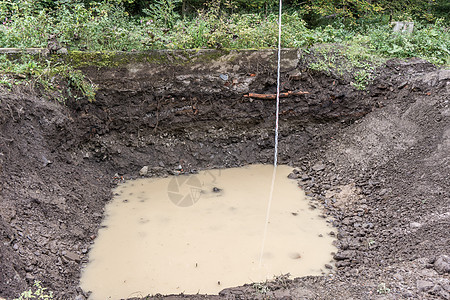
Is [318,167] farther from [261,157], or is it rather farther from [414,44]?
[414,44]

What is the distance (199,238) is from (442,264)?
2.64 meters

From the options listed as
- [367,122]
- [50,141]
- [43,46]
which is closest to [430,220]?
[367,122]

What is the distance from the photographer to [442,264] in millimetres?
3182

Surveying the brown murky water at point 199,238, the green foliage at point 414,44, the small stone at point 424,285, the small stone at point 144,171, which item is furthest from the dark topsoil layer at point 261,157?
the green foliage at point 414,44

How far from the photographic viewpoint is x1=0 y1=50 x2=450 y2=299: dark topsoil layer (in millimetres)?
3457

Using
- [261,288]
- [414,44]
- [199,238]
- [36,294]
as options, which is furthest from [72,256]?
[414,44]

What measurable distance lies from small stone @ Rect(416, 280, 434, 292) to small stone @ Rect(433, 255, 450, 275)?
22 cm

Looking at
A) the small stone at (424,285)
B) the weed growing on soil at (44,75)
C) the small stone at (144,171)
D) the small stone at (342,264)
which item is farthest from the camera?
the small stone at (144,171)

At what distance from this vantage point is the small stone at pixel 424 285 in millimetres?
2980

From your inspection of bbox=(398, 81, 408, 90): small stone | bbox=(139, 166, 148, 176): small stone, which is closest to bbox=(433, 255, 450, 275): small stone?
bbox=(398, 81, 408, 90): small stone

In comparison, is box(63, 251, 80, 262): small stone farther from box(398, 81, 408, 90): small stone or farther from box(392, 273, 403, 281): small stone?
box(398, 81, 408, 90): small stone

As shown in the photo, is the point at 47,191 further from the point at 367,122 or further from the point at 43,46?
the point at 367,122

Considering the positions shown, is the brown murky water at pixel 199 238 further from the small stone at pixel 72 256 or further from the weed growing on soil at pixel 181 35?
the weed growing on soil at pixel 181 35

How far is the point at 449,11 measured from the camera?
32.7 feet
